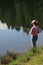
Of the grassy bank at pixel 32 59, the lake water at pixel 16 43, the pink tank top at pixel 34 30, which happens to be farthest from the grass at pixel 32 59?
the lake water at pixel 16 43

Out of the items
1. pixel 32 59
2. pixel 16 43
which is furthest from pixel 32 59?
pixel 16 43

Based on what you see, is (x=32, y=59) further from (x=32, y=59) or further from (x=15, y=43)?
(x=15, y=43)

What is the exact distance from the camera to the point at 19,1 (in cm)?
6256

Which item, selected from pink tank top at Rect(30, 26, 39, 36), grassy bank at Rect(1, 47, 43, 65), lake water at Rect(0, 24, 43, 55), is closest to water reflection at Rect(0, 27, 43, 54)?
lake water at Rect(0, 24, 43, 55)

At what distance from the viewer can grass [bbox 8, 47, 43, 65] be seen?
1107cm

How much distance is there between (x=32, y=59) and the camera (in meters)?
11.8

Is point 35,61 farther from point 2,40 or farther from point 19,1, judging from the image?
point 19,1

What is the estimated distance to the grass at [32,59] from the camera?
11.1 m

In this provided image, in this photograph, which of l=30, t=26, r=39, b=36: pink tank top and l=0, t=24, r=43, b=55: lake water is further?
l=0, t=24, r=43, b=55: lake water

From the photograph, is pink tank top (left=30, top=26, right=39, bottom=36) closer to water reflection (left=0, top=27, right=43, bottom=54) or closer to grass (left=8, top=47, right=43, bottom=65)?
grass (left=8, top=47, right=43, bottom=65)

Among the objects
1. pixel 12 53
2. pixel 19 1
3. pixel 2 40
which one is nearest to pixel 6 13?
pixel 19 1

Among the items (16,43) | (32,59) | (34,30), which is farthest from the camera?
(16,43)

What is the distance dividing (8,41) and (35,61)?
7.72 m

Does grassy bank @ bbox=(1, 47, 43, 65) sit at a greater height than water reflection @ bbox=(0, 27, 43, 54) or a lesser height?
lesser
